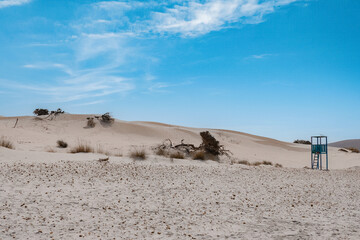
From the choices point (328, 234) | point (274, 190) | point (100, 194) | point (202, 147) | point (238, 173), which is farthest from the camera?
point (202, 147)

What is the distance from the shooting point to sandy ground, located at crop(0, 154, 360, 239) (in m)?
5.80

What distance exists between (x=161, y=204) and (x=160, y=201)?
Result: 25 centimetres

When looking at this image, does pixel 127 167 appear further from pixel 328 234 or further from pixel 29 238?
pixel 328 234

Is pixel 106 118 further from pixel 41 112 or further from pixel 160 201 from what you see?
pixel 160 201

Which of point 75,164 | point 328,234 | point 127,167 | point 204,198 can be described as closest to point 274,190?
point 204,198

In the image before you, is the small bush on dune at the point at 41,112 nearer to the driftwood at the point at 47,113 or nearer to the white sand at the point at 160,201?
the driftwood at the point at 47,113

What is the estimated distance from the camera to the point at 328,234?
5.86 meters

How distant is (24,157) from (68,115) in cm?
1707

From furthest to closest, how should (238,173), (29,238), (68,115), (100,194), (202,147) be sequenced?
(68,115), (202,147), (238,173), (100,194), (29,238)

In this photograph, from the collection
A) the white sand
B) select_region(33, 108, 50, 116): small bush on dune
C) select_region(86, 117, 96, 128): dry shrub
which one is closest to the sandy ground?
the white sand

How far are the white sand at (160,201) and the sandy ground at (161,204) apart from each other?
19 millimetres

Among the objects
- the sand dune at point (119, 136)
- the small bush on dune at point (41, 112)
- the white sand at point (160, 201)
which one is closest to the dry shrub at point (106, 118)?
the sand dune at point (119, 136)

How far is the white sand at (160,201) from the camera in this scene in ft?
19.1

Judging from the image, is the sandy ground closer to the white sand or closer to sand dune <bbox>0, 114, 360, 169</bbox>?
the white sand
